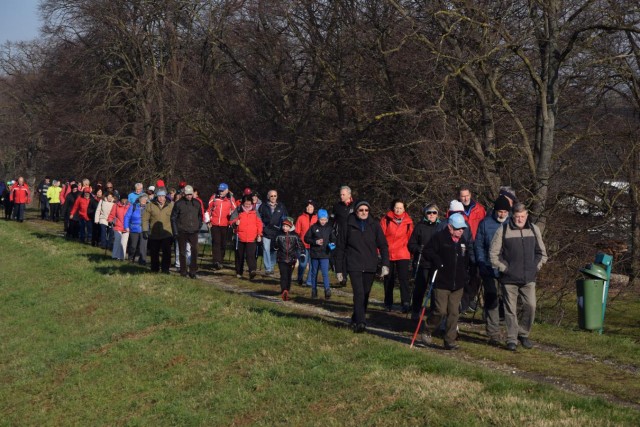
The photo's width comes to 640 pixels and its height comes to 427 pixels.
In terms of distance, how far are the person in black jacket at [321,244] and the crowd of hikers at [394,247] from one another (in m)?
0.02

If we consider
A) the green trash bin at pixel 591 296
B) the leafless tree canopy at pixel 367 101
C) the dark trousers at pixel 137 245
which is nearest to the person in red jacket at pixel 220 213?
the dark trousers at pixel 137 245

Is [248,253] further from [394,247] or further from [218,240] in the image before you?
[394,247]

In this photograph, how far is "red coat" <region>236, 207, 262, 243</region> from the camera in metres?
21.5

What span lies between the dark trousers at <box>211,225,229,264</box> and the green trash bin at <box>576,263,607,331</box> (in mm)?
9789

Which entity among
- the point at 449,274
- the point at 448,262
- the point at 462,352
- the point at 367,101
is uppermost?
the point at 367,101

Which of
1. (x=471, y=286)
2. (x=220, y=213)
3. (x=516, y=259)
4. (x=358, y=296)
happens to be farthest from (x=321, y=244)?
(x=516, y=259)

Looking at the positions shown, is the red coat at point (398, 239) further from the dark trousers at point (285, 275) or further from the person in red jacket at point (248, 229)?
the person in red jacket at point (248, 229)

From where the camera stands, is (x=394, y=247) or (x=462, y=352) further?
(x=394, y=247)

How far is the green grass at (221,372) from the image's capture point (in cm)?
976

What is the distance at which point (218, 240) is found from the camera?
23531mm

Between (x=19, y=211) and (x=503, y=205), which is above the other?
(x=503, y=205)

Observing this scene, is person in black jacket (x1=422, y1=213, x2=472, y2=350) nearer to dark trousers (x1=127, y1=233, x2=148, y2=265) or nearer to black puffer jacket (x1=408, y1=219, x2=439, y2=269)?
black puffer jacket (x1=408, y1=219, x2=439, y2=269)

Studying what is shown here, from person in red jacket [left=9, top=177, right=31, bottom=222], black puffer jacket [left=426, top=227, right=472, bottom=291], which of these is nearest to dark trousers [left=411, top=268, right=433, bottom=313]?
black puffer jacket [left=426, top=227, right=472, bottom=291]

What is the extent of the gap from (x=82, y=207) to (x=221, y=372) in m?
19.2
